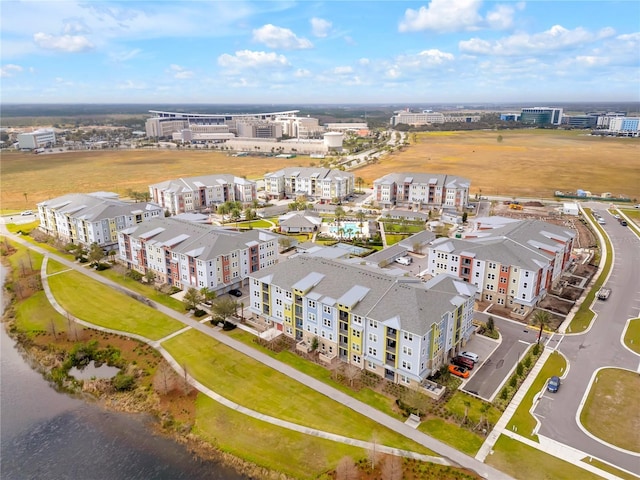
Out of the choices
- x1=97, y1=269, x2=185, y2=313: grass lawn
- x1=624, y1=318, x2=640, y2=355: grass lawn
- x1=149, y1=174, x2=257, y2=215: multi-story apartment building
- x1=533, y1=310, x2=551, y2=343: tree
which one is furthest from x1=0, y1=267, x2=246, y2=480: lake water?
x1=149, y1=174, x2=257, y2=215: multi-story apartment building

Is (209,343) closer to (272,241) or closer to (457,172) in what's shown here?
(272,241)

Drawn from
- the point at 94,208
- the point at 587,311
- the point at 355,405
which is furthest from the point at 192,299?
the point at 587,311

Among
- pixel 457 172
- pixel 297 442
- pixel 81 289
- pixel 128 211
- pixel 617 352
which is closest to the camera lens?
pixel 297 442

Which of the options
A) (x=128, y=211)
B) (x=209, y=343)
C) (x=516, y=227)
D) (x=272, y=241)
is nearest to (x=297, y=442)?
(x=209, y=343)

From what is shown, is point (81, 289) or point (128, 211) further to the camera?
point (128, 211)

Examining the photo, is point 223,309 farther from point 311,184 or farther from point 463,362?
point 311,184

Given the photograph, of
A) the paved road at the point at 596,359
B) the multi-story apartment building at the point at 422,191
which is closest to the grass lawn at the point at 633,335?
the paved road at the point at 596,359
